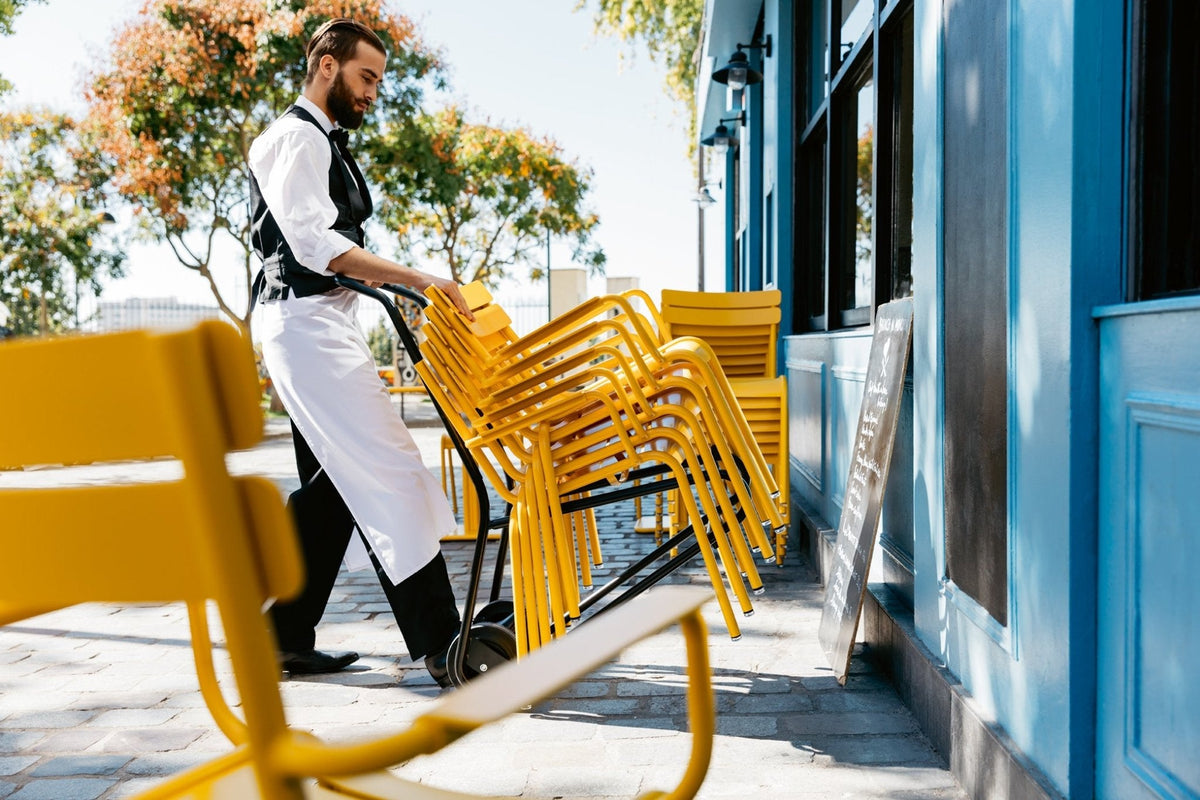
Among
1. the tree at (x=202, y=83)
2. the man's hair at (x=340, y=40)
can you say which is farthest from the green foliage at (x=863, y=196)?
the tree at (x=202, y=83)

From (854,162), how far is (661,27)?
18652 millimetres

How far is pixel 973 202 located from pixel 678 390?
0.90 m

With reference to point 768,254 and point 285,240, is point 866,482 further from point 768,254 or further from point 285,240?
point 768,254

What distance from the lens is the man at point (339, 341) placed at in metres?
3.29

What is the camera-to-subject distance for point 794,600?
4.62 meters

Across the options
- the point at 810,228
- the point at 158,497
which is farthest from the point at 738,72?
the point at 158,497

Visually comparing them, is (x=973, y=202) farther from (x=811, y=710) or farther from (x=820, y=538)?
→ (x=820, y=538)

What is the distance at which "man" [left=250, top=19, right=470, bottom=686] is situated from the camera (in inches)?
129

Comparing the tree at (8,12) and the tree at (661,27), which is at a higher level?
the tree at (661,27)

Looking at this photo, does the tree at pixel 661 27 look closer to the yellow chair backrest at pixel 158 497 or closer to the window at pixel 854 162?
the window at pixel 854 162

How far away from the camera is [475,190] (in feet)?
80.2

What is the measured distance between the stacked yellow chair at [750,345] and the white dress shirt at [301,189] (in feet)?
7.10

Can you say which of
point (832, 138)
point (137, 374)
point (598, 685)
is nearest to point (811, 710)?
point (598, 685)

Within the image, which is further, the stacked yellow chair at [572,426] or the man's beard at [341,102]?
the man's beard at [341,102]
